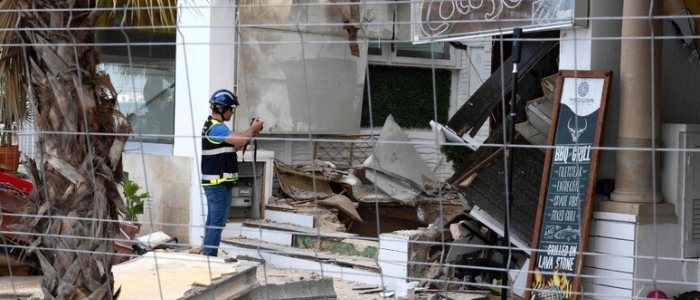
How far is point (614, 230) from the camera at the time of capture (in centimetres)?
768

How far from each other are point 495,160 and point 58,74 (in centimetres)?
499

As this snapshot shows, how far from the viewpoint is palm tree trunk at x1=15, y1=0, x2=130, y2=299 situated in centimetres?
473

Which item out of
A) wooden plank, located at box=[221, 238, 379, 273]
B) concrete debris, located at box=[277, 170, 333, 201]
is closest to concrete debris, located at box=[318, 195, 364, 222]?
concrete debris, located at box=[277, 170, 333, 201]

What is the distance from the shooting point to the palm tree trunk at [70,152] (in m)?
4.73

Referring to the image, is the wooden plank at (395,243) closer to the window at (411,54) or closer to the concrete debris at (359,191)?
the concrete debris at (359,191)

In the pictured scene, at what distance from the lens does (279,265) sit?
1042 cm

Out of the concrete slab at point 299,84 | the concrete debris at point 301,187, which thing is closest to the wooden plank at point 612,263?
the concrete debris at point 301,187

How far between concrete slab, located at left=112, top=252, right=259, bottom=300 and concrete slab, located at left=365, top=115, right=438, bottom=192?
5421 mm

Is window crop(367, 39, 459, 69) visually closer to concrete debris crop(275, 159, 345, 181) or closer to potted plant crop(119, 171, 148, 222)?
concrete debris crop(275, 159, 345, 181)

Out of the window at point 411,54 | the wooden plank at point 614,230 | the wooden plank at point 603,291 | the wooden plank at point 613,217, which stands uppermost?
the window at point 411,54

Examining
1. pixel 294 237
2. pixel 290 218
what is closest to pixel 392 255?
pixel 294 237

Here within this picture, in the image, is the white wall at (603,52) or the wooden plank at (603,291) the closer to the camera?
the wooden plank at (603,291)

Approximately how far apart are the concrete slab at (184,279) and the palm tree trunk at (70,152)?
4.20ft

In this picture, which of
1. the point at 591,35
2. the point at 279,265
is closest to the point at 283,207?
the point at 279,265
